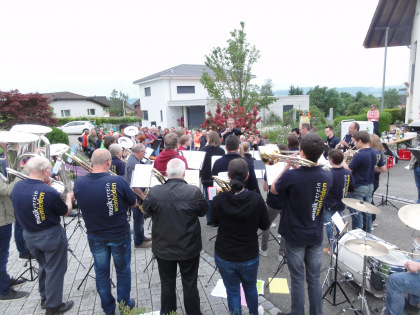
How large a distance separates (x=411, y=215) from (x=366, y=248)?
625 millimetres

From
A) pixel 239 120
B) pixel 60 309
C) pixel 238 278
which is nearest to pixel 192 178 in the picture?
pixel 238 278

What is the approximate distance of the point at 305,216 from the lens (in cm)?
294

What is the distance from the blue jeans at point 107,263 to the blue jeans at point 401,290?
3093 millimetres

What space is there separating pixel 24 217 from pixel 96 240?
0.90m

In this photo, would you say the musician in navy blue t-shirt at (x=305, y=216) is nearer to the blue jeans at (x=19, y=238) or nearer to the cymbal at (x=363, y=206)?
the cymbal at (x=363, y=206)

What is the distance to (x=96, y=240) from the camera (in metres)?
3.30

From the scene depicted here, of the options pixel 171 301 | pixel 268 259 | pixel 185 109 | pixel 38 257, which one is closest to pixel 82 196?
pixel 38 257

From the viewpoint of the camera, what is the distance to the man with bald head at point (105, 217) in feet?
10.4

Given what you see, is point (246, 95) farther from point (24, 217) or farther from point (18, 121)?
point (18, 121)

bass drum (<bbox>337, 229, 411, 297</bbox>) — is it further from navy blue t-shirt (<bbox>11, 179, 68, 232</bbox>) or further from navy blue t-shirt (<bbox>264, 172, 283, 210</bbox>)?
navy blue t-shirt (<bbox>11, 179, 68, 232</bbox>)

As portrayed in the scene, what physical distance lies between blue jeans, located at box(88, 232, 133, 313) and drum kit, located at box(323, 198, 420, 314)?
8.81 ft

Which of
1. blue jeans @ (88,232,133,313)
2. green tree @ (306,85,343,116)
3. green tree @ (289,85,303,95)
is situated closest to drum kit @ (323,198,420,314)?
blue jeans @ (88,232,133,313)

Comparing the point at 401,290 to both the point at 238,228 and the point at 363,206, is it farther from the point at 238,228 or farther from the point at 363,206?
the point at 238,228

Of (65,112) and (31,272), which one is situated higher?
(65,112)
